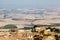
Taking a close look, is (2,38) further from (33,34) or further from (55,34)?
Answer: (55,34)

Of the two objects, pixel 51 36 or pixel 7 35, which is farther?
pixel 7 35

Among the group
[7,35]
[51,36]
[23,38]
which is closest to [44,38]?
[51,36]

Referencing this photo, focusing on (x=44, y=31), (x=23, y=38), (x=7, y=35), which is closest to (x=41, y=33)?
(x=44, y=31)

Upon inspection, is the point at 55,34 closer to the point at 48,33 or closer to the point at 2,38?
the point at 48,33

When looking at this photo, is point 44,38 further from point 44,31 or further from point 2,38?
point 2,38

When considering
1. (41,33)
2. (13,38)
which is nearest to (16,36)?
(13,38)

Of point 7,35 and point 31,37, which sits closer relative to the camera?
point 31,37

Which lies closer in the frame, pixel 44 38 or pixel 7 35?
pixel 44 38
